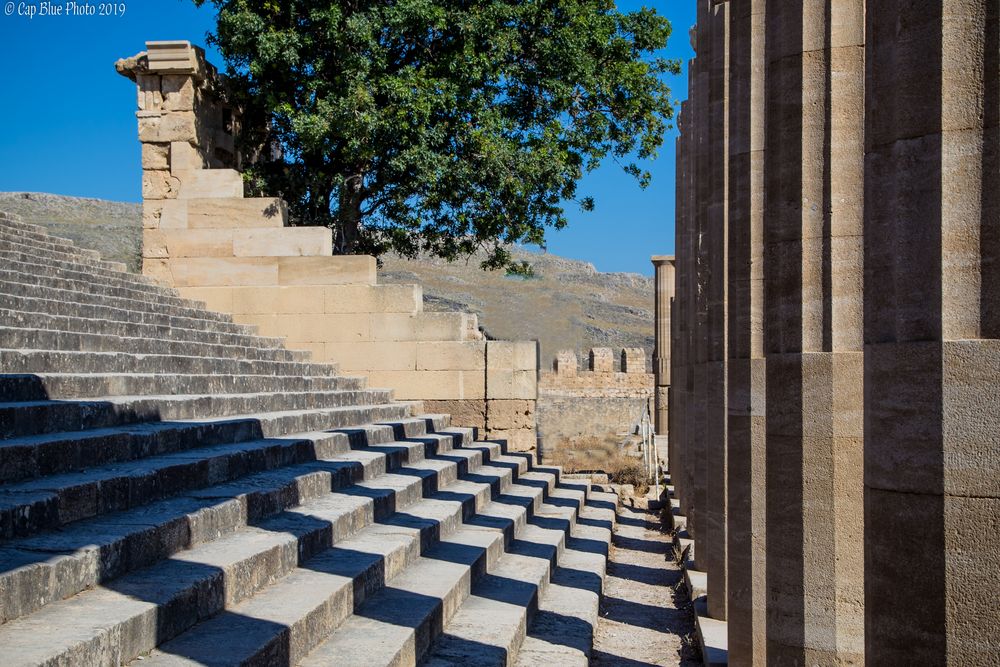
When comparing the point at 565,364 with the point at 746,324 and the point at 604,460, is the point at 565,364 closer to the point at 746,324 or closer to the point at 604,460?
the point at 604,460

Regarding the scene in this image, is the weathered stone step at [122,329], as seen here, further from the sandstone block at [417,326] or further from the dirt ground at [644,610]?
the dirt ground at [644,610]

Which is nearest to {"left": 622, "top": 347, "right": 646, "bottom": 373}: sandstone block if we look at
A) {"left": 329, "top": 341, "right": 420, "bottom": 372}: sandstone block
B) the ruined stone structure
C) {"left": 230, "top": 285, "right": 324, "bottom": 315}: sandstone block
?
the ruined stone structure

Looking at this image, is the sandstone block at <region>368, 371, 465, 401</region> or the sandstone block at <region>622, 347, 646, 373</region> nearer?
the sandstone block at <region>368, 371, 465, 401</region>

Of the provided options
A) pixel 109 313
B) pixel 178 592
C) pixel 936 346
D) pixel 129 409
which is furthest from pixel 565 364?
pixel 936 346

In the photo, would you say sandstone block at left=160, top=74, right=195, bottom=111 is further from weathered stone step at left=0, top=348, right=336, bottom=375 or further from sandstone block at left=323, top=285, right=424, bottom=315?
weathered stone step at left=0, top=348, right=336, bottom=375

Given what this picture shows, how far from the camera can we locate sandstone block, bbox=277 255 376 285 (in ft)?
43.3

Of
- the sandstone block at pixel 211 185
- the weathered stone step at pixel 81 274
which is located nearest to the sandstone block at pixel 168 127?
the sandstone block at pixel 211 185

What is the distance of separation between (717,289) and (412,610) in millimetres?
3085

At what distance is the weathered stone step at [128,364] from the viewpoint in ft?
20.3

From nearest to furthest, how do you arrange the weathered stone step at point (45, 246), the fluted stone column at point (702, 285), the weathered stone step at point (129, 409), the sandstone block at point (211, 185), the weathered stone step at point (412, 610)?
the weathered stone step at point (412, 610), the weathered stone step at point (129, 409), the fluted stone column at point (702, 285), the weathered stone step at point (45, 246), the sandstone block at point (211, 185)

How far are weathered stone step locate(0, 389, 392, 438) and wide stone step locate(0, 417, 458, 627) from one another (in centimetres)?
71

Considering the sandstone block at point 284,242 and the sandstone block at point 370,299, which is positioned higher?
the sandstone block at point 284,242

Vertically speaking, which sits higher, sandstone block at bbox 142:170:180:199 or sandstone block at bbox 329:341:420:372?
sandstone block at bbox 142:170:180:199

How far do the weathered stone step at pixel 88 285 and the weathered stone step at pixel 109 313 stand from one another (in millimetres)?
426
